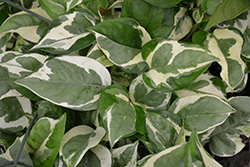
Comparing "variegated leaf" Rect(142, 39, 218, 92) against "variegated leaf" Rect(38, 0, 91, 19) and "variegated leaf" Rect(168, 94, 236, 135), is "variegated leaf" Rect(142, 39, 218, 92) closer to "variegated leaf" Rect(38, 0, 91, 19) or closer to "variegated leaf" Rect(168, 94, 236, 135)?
"variegated leaf" Rect(168, 94, 236, 135)

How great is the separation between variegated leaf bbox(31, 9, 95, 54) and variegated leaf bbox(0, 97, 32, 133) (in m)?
0.20

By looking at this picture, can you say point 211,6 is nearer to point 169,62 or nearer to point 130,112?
point 169,62

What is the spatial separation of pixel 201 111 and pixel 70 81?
0.32 m

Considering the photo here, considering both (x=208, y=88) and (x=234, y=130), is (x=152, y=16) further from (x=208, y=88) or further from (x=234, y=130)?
(x=234, y=130)

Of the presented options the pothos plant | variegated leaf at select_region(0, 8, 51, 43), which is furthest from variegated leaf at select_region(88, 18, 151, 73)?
variegated leaf at select_region(0, 8, 51, 43)

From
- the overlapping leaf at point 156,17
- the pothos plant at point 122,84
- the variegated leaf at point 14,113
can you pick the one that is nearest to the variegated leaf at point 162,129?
the pothos plant at point 122,84

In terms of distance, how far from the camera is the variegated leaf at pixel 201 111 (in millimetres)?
507

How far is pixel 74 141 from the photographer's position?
52 cm

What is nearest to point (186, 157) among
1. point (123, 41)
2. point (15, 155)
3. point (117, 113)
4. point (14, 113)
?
point (117, 113)

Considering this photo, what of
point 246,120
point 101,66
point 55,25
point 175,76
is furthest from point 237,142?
point 55,25

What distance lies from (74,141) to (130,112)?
0.51 ft

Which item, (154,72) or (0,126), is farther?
(0,126)

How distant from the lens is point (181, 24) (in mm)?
594

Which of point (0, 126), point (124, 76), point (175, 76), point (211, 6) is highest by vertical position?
point (211, 6)
